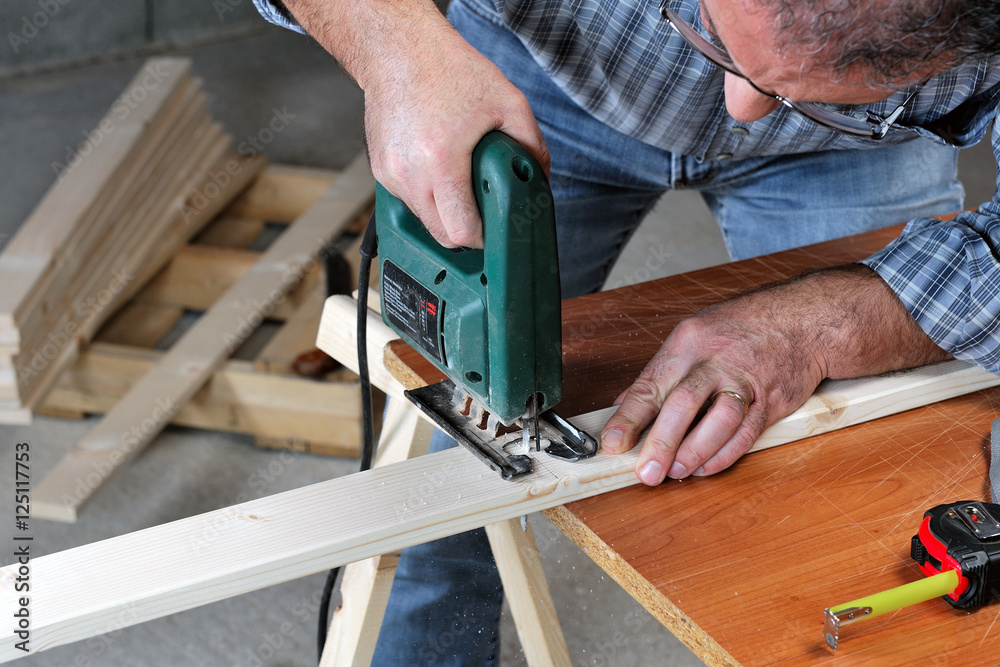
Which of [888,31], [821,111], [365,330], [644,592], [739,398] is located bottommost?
[365,330]

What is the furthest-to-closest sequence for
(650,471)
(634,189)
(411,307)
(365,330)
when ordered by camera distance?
(634,189)
(365,330)
(411,307)
(650,471)

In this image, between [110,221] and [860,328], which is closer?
[860,328]

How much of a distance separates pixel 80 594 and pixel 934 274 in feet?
3.76

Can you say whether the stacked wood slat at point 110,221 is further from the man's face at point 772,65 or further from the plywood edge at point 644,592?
the man's face at point 772,65

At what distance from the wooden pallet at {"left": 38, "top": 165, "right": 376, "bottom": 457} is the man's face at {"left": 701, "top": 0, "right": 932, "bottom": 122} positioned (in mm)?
2026

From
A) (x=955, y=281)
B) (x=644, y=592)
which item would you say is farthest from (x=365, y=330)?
(x=955, y=281)

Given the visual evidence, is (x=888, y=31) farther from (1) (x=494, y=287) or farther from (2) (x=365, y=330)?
(2) (x=365, y=330)

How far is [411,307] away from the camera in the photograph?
1.22 m

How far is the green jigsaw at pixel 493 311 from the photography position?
988 millimetres

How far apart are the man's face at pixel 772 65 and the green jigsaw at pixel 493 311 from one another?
0.25 m

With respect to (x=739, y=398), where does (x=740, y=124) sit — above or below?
above

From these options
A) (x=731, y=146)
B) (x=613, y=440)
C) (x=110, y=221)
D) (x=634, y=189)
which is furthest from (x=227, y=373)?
(x=613, y=440)

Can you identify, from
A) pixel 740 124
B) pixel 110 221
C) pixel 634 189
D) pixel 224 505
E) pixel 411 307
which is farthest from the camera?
pixel 110 221

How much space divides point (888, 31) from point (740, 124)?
737mm
